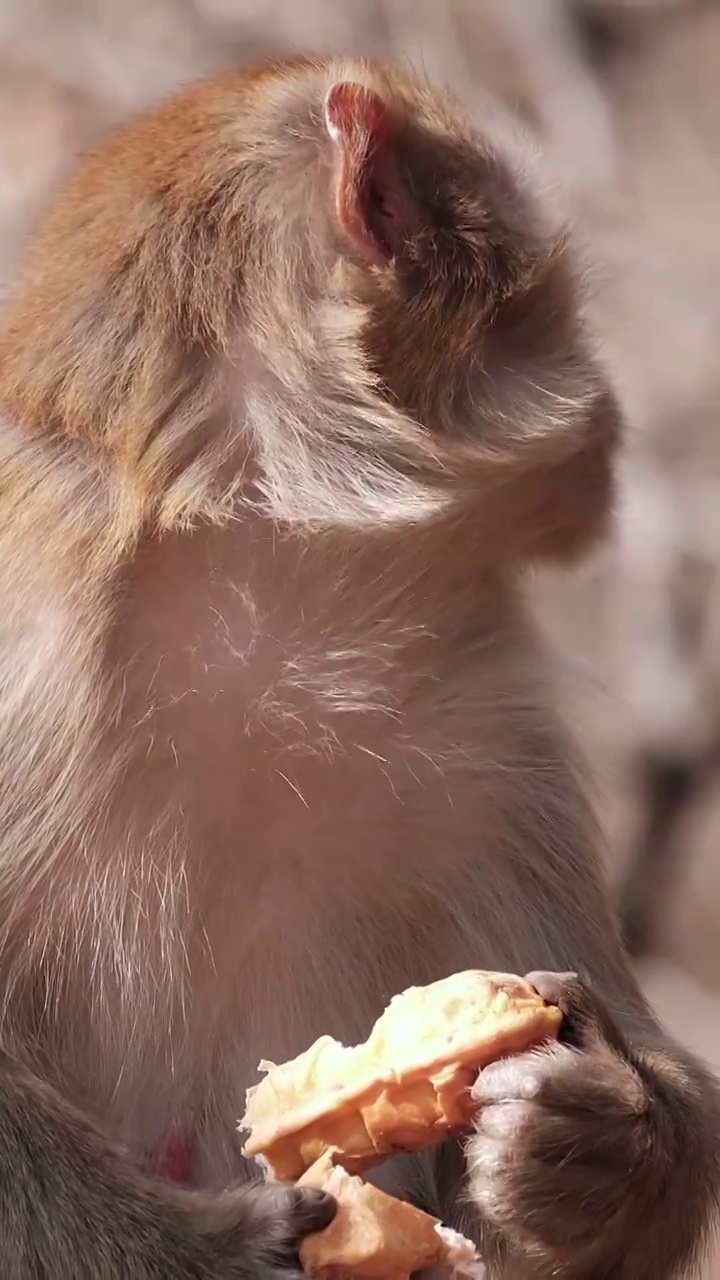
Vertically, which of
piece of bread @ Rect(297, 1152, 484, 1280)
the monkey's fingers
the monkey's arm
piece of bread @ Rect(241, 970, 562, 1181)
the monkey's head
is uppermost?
the monkey's head

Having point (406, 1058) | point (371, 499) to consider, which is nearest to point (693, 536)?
point (371, 499)

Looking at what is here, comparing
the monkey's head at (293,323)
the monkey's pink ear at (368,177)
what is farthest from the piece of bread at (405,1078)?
the monkey's pink ear at (368,177)

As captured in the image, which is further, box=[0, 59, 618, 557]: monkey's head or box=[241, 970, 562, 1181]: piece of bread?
box=[0, 59, 618, 557]: monkey's head

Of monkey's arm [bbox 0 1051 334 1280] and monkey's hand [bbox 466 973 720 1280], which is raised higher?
monkey's hand [bbox 466 973 720 1280]

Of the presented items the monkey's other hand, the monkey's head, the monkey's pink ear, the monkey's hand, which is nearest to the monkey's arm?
the monkey's other hand

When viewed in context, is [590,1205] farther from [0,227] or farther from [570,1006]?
[0,227]

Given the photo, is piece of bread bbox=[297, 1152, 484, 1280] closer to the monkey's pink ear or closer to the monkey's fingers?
the monkey's fingers
